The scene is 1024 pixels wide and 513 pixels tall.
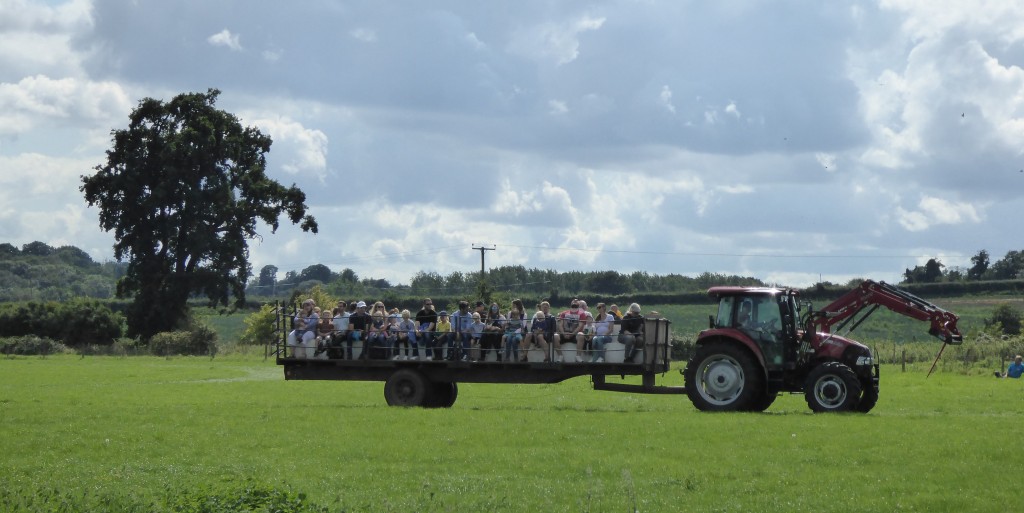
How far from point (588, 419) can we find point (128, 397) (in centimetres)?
1350

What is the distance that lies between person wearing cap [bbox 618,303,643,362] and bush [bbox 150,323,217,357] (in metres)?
55.3

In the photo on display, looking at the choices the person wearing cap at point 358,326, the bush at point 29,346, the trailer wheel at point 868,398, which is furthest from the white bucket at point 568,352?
the bush at point 29,346

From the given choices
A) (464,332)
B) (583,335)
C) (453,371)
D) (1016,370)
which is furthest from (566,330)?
(1016,370)

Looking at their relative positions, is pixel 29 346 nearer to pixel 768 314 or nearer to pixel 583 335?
pixel 583 335

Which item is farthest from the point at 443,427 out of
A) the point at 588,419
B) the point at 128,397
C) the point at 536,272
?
the point at 536,272

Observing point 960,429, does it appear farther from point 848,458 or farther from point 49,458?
point 49,458

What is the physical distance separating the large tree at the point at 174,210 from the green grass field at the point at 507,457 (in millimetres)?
51823

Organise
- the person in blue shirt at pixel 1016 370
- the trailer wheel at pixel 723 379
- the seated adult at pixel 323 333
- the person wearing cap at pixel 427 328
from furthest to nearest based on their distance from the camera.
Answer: the person in blue shirt at pixel 1016 370, the seated adult at pixel 323 333, the person wearing cap at pixel 427 328, the trailer wheel at pixel 723 379

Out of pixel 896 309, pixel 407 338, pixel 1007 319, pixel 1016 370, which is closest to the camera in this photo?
pixel 407 338

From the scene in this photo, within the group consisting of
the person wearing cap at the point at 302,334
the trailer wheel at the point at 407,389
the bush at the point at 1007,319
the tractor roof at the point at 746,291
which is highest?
the bush at the point at 1007,319

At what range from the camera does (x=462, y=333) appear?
85.9 ft

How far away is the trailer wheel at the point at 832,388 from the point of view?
23922 millimetres

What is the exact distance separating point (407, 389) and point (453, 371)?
1067 millimetres

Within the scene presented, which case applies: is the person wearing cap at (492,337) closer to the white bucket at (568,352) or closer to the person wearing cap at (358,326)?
the white bucket at (568,352)
